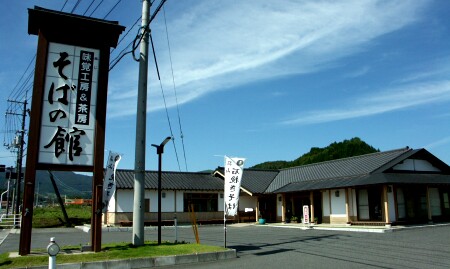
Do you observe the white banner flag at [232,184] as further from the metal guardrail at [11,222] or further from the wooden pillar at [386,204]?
the metal guardrail at [11,222]

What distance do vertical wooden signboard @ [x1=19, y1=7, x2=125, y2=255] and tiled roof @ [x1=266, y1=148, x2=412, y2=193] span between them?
58.9 feet

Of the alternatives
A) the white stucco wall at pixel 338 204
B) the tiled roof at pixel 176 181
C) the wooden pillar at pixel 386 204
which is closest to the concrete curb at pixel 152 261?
the wooden pillar at pixel 386 204

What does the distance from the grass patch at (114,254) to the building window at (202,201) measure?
64.9 ft

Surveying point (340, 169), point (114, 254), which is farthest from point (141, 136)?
point (340, 169)

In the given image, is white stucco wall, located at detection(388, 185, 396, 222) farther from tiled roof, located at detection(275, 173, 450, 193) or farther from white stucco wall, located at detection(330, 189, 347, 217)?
white stucco wall, located at detection(330, 189, 347, 217)

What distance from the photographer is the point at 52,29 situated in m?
11.3

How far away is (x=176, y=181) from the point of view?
32250 mm

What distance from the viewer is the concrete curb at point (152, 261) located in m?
9.15

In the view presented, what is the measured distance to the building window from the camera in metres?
31.4

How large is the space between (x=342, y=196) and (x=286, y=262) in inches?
630

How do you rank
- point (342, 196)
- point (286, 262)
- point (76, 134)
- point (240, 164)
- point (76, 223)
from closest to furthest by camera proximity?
point (286, 262)
point (76, 134)
point (240, 164)
point (342, 196)
point (76, 223)

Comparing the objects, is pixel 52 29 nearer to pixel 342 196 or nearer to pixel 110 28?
pixel 110 28

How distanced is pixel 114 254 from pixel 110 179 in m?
2.59

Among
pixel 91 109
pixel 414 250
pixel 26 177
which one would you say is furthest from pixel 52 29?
pixel 414 250
